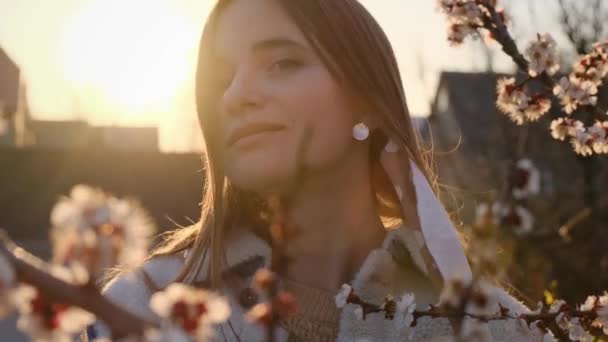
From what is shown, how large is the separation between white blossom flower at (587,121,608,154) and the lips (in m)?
0.93

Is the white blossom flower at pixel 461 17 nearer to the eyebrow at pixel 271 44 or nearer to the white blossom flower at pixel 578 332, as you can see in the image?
the eyebrow at pixel 271 44

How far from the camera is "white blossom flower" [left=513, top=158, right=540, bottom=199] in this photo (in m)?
0.61

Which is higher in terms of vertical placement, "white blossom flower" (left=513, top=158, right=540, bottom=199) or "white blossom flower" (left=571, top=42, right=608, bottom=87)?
"white blossom flower" (left=513, top=158, right=540, bottom=199)

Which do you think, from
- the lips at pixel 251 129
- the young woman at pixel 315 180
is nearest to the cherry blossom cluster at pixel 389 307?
the young woman at pixel 315 180

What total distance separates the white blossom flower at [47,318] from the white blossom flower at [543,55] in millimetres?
1970

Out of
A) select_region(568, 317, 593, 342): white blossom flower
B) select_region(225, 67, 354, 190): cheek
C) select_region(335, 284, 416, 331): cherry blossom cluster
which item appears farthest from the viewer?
select_region(225, 67, 354, 190): cheek

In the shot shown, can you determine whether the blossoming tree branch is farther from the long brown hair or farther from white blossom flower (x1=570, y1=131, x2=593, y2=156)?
the long brown hair

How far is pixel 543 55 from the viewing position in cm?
250

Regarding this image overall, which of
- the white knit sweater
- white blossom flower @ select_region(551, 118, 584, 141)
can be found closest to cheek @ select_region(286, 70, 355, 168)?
the white knit sweater

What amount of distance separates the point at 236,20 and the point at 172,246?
28.7 inches

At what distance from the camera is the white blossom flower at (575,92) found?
2318mm

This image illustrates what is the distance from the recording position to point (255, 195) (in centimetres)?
258

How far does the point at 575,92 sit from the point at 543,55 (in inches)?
8.8

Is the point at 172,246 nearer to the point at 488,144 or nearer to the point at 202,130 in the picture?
the point at 202,130
